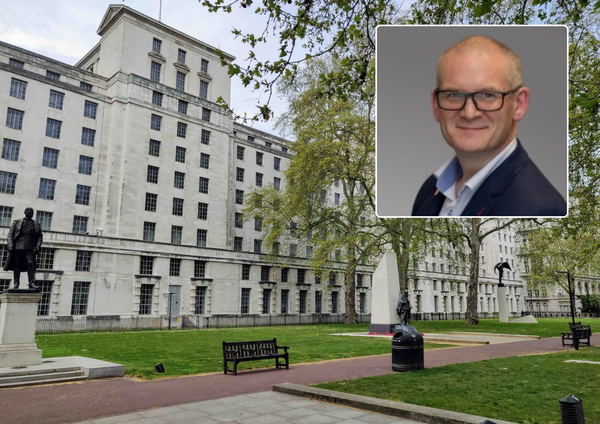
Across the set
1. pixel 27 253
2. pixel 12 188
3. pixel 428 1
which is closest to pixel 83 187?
pixel 12 188

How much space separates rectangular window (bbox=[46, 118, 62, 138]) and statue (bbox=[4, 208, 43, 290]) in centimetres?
3061

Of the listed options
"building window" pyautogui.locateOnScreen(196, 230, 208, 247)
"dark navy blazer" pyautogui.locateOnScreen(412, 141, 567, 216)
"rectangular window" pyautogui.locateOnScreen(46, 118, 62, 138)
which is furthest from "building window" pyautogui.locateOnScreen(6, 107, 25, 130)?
"dark navy blazer" pyautogui.locateOnScreen(412, 141, 567, 216)

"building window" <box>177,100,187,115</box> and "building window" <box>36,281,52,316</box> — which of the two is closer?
"building window" <box>36,281,52,316</box>

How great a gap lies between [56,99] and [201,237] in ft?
61.9

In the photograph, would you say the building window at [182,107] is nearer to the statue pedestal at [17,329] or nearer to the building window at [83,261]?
the building window at [83,261]

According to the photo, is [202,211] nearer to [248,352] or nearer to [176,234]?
[176,234]

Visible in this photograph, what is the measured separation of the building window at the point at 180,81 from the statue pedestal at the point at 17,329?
3985 cm

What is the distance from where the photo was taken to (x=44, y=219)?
38.8 meters

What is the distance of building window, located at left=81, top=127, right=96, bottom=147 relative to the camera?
4218 cm

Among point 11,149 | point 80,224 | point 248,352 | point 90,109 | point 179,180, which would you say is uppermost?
point 90,109

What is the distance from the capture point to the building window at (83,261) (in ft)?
123

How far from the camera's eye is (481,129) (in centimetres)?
336

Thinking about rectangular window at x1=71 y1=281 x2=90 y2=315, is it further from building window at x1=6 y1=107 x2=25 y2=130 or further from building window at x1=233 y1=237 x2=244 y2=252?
building window at x1=233 y1=237 x2=244 y2=252

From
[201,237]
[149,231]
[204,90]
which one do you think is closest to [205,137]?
[204,90]
